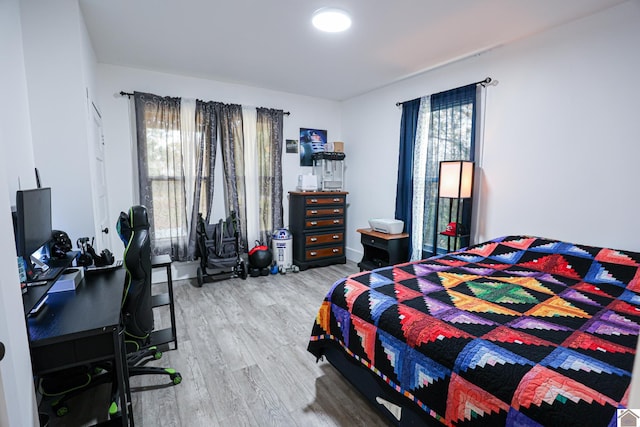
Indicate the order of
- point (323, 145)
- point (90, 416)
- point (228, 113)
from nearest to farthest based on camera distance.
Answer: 1. point (90, 416)
2. point (228, 113)
3. point (323, 145)

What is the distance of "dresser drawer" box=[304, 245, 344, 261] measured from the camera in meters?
4.38

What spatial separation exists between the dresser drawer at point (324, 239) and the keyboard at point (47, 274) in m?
2.90

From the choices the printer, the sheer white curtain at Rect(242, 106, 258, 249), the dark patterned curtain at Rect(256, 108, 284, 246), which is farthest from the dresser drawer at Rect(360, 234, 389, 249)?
the sheer white curtain at Rect(242, 106, 258, 249)

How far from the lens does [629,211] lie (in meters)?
2.23

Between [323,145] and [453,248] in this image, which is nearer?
[453,248]

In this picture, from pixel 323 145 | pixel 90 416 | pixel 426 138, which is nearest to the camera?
pixel 90 416

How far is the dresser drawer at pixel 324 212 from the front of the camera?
14.1ft

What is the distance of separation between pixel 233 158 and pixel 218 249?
3.99 ft

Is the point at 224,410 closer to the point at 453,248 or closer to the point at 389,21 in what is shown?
the point at 453,248

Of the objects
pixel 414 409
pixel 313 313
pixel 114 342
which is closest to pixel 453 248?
pixel 313 313

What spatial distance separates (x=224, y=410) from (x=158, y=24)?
9.45ft

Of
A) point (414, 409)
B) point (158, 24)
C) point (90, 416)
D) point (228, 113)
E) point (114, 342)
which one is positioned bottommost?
point (90, 416)

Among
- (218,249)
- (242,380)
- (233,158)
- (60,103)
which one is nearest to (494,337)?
(242,380)

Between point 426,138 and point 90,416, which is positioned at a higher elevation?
point 426,138
